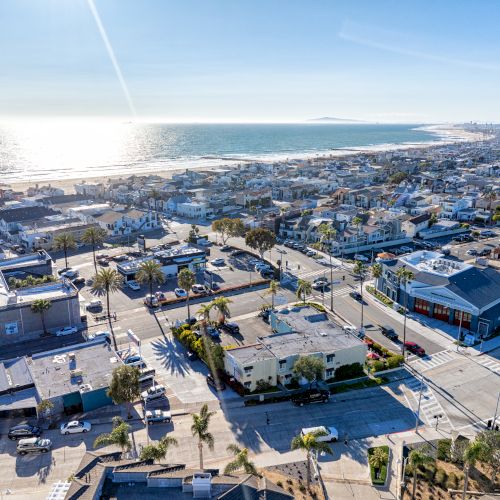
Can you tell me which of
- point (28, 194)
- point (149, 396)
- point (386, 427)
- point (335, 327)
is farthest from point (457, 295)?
point (28, 194)

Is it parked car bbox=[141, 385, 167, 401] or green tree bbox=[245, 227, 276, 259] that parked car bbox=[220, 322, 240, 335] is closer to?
parked car bbox=[141, 385, 167, 401]

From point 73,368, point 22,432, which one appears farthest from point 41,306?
point 22,432

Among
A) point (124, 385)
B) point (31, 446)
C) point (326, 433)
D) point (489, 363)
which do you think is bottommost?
point (489, 363)

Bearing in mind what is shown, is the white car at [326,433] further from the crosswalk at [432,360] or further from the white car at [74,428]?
the white car at [74,428]

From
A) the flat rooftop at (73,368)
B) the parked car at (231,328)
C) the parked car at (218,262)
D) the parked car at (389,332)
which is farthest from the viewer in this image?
the parked car at (218,262)

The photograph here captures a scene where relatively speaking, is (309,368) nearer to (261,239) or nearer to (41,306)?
(41,306)

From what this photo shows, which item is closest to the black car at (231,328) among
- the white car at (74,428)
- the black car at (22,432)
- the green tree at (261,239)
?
the white car at (74,428)
